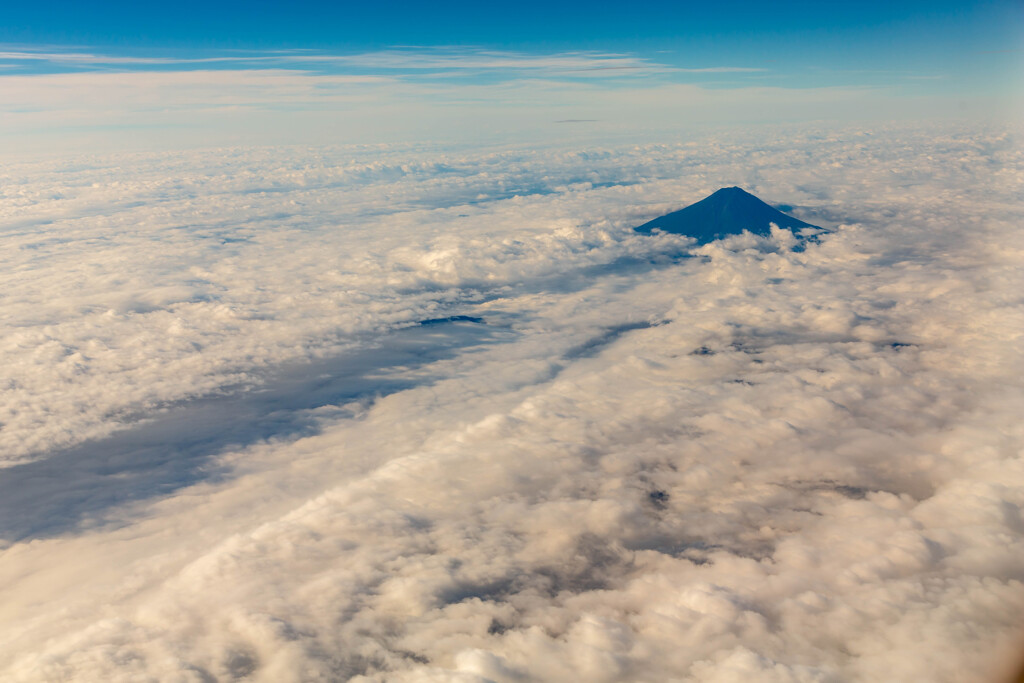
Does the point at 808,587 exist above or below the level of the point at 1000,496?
below

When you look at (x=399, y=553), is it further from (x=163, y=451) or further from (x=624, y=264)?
(x=624, y=264)

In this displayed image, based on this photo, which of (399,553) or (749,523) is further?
(749,523)

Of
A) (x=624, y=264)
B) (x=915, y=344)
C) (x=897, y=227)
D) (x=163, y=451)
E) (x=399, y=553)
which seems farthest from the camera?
(x=897, y=227)

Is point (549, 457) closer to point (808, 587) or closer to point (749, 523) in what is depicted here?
point (749, 523)

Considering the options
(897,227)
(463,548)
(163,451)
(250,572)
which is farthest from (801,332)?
(897,227)

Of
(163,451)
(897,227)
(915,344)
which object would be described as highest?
(897,227)

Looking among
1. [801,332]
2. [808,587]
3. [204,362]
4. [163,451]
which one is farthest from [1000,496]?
[204,362]

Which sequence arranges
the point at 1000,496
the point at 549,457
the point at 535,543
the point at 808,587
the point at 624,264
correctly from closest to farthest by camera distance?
the point at 808,587, the point at 1000,496, the point at 535,543, the point at 549,457, the point at 624,264
